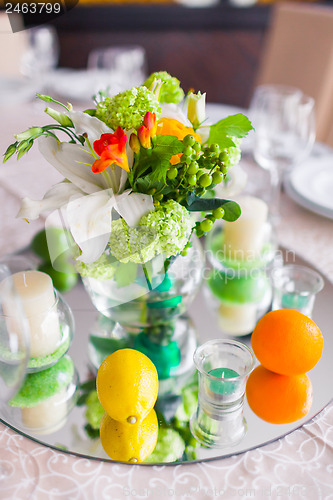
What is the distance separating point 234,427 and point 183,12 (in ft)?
10.5

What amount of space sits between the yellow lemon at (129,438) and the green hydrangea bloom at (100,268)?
0.62ft

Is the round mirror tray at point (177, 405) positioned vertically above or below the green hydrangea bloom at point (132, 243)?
below

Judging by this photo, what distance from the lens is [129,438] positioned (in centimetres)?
60

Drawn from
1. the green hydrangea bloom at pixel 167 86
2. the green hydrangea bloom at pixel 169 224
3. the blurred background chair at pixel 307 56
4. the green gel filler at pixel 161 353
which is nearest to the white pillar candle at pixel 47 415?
the green gel filler at pixel 161 353

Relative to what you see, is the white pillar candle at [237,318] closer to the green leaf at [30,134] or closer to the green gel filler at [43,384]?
the green gel filler at [43,384]

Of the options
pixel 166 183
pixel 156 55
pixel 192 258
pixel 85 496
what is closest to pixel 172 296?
pixel 192 258

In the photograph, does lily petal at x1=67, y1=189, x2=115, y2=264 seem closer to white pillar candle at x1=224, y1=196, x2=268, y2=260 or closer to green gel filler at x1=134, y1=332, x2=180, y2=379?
green gel filler at x1=134, y1=332, x2=180, y2=379

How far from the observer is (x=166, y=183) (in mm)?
624

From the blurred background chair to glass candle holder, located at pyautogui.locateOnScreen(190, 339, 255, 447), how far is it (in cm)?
131

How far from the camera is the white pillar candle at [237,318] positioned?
2.68 ft

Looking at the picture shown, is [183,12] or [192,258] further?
[183,12]

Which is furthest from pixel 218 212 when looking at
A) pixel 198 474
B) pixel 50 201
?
pixel 198 474

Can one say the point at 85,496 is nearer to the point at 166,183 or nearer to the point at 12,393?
the point at 12,393

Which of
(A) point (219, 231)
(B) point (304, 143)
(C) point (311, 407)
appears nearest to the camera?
(C) point (311, 407)
